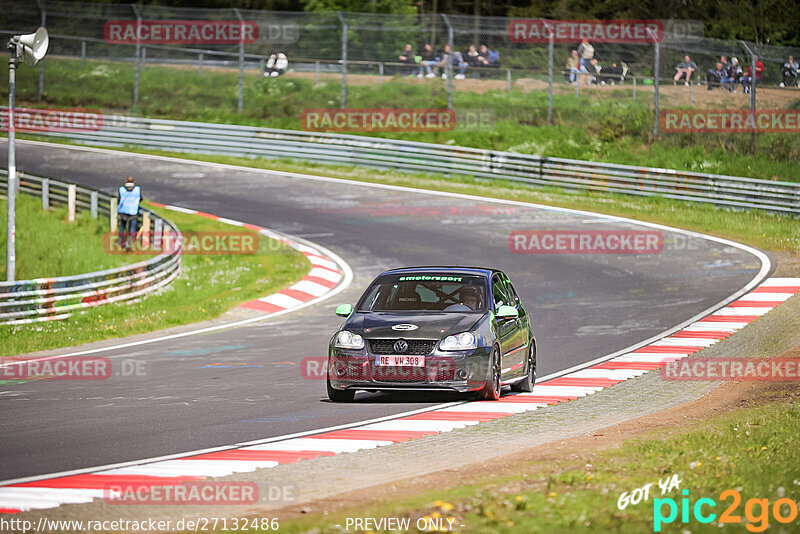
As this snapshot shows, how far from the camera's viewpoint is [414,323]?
11.9 meters

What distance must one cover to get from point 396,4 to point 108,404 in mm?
42423

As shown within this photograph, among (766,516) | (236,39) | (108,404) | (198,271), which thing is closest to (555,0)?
(236,39)

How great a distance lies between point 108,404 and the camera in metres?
12.0

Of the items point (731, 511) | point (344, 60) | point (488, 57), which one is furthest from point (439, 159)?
point (731, 511)

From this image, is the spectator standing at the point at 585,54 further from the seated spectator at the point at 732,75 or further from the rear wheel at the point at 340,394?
the rear wheel at the point at 340,394

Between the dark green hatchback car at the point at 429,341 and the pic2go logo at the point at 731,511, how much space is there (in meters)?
4.89

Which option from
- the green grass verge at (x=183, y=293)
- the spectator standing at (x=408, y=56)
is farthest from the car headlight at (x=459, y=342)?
the spectator standing at (x=408, y=56)

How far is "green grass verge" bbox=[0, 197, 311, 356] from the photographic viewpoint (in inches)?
714

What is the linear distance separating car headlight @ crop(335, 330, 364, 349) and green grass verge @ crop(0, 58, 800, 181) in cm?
2298

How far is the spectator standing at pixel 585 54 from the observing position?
35.8m

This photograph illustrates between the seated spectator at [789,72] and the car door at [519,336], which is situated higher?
the seated spectator at [789,72]

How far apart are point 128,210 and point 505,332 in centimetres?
1475

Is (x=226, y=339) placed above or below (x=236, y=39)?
below

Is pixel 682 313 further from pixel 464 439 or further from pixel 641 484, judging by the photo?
pixel 641 484
